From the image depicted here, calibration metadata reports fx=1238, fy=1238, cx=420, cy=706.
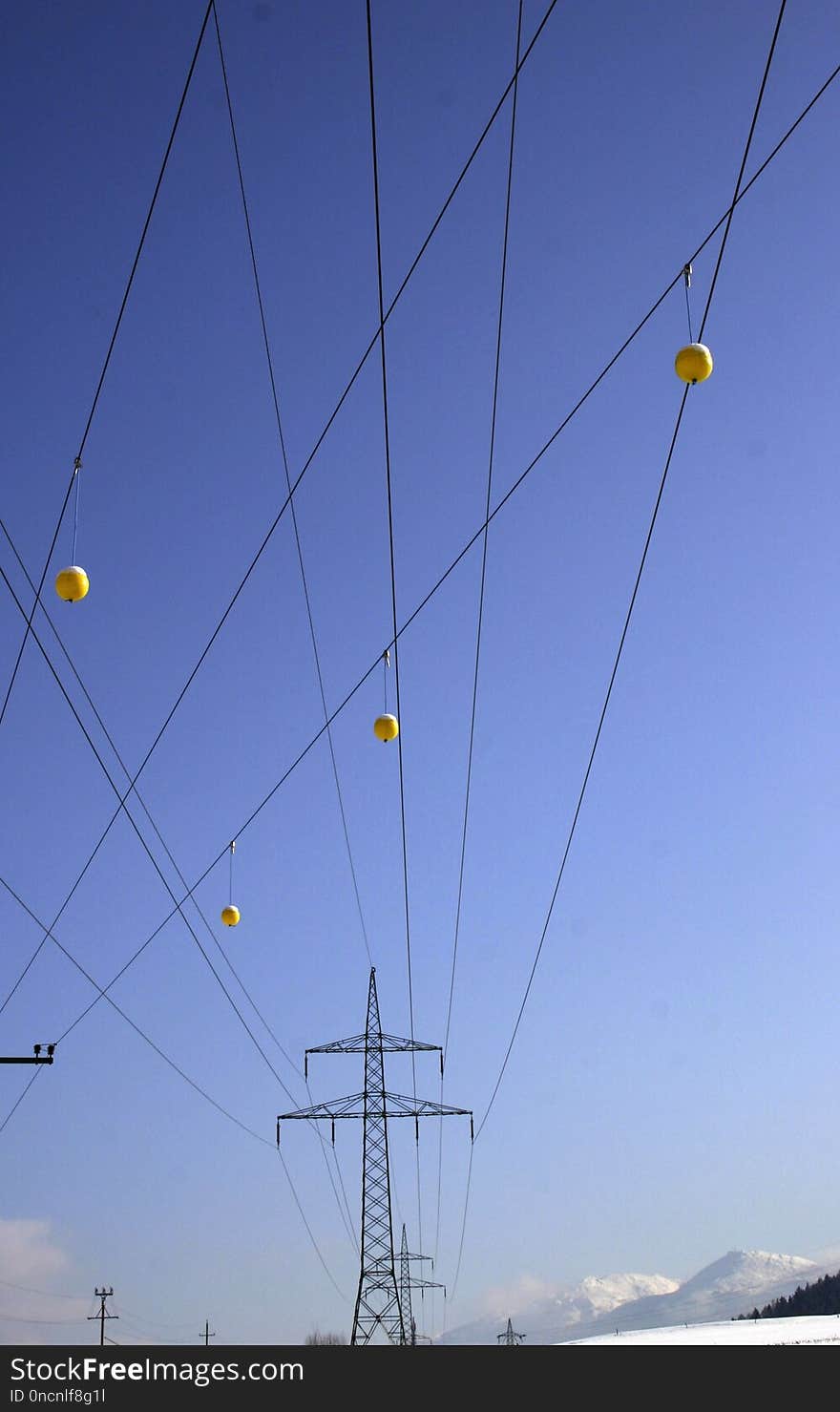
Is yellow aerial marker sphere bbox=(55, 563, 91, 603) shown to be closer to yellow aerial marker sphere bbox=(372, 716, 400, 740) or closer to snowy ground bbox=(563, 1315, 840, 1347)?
yellow aerial marker sphere bbox=(372, 716, 400, 740)

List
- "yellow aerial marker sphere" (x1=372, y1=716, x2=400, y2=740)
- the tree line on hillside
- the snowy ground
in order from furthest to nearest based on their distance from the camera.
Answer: the tree line on hillside → the snowy ground → "yellow aerial marker sphere" (x1=372, y1=716, x2=400, y2=740)

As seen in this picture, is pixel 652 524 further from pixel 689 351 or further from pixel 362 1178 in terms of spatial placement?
pixel 362 1178

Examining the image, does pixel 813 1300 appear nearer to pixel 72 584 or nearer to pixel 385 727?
pixel 385 727

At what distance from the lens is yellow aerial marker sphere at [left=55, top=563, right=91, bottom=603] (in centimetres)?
1026

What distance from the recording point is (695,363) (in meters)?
8.00

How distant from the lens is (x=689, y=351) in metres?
8.00

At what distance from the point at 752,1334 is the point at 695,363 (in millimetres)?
44247

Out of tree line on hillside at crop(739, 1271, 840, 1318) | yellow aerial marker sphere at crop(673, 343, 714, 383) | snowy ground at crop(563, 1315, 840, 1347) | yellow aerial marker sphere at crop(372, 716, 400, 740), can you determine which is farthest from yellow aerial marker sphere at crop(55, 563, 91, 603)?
tree line on hillside at crop(739, 1271, 840, 1318)

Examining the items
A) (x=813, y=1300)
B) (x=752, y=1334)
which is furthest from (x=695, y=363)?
(x=813, y=1300)

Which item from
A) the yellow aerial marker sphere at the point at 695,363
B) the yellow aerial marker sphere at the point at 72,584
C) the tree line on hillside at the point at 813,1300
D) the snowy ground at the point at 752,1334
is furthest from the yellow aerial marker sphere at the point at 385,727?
the tree line on hillside at the point at 813,1300

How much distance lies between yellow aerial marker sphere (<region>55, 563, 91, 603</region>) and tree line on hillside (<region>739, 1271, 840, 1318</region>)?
110161mm

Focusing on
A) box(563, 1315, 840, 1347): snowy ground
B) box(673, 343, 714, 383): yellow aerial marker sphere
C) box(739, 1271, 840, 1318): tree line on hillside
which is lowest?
box(563, 1315, 840, 1347): snowy ground
